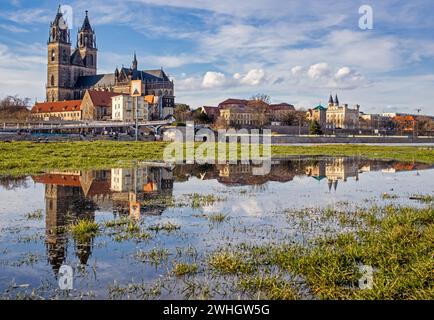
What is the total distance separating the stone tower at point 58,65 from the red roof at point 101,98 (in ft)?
90.6

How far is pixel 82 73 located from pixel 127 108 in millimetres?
43918

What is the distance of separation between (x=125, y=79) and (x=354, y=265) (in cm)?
15207

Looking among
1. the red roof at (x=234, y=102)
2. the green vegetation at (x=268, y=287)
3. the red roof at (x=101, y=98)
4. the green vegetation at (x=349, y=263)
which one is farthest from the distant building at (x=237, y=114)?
the green vegetation at (x=268, y=287)

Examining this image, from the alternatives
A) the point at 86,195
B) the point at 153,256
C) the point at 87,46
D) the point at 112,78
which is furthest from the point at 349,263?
the point at 87,46

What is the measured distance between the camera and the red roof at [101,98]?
137m

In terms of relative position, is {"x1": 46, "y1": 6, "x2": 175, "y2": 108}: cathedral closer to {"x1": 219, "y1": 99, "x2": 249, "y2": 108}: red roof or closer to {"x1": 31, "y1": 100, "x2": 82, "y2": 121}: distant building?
{"x1": 31, "y1": 100, "x2": 82, "y2": 121}: distant building

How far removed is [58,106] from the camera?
5881 inches

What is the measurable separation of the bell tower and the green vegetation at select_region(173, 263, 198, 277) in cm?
17293

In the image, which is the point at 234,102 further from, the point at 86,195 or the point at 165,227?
the point at 165,227

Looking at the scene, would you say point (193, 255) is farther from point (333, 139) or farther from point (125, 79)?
point (125, 79)

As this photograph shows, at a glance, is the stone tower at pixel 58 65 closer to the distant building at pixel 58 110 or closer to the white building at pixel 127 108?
the distant building at pixel 58 110

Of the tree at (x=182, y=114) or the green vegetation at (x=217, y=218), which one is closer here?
the green vegetation at (x=217, y=218)

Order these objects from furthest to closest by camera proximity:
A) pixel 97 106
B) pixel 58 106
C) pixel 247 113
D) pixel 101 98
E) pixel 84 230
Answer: pixel 247 113, pixel 58 106, pixel 101 98, pixel 97 106, pixel 84 230

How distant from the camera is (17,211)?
1072 centimetres
